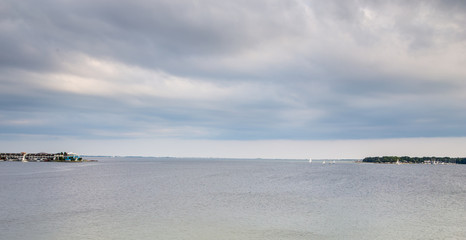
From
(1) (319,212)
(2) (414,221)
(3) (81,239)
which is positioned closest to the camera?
(3) (81,239)

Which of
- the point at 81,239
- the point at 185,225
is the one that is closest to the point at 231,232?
the point at 185,225

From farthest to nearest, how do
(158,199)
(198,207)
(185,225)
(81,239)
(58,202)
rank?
(158,199)
(58,202)
(198,207)
(185,225)
(81,239)

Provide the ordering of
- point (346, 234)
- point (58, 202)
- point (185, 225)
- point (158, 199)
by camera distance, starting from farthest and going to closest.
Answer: point (158, 199), point (58, 202), point (185, 225), point (346, 234)

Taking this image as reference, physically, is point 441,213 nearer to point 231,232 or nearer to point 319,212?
point 319,212

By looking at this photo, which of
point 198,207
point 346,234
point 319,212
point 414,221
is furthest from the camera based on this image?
point 198,207

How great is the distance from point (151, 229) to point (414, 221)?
93.2ft

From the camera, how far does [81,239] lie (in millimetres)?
28094

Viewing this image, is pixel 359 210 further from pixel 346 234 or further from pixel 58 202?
pixel 58 202

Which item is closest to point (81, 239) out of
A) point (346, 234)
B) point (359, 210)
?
point (346, 234)

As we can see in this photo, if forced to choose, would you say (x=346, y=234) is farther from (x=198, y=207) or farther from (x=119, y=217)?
(x=119, y=217)

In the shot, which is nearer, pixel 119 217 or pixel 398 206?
pixel 119 217

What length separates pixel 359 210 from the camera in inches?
1718

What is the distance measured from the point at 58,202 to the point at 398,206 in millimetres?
49558

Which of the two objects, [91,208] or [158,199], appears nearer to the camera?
Result: [91,208]
